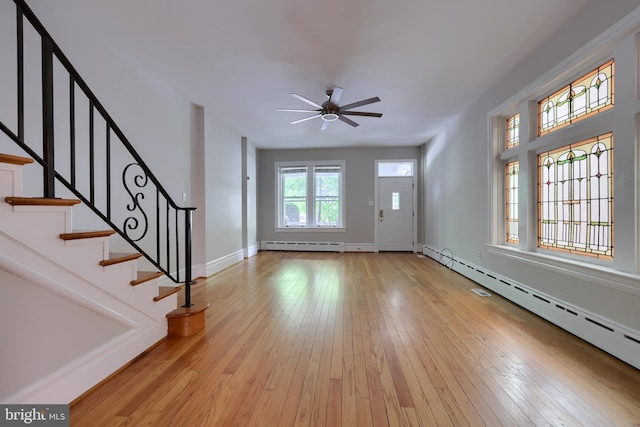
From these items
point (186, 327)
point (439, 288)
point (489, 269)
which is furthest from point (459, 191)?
point (186, 327)

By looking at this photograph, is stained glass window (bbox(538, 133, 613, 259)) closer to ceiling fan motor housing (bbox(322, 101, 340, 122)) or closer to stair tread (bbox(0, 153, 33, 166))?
ceiling fan motor housing (bbox(322, 101, 340, 122))

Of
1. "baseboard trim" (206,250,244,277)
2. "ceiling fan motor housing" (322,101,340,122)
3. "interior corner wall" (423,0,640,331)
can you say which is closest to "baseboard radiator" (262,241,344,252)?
"baseboard trim" (206,250,244,277)

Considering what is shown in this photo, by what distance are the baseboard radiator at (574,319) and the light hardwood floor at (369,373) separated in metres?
0.08

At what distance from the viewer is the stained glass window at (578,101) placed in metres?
2.07

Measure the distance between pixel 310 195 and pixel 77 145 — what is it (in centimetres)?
495

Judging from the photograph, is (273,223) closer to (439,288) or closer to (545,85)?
(439,288)

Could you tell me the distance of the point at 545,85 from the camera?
8.39 feet

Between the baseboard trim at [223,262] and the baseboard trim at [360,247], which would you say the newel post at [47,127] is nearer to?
the baseboard trim at [223,262]

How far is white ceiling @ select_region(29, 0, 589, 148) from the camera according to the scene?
2.08 metres

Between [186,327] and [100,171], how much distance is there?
178 cm

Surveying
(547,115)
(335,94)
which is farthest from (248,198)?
(547,115)

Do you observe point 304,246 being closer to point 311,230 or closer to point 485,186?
point 311,230

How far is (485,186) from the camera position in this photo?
3.55 meters

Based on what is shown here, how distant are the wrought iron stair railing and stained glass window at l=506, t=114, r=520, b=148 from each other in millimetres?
3825
